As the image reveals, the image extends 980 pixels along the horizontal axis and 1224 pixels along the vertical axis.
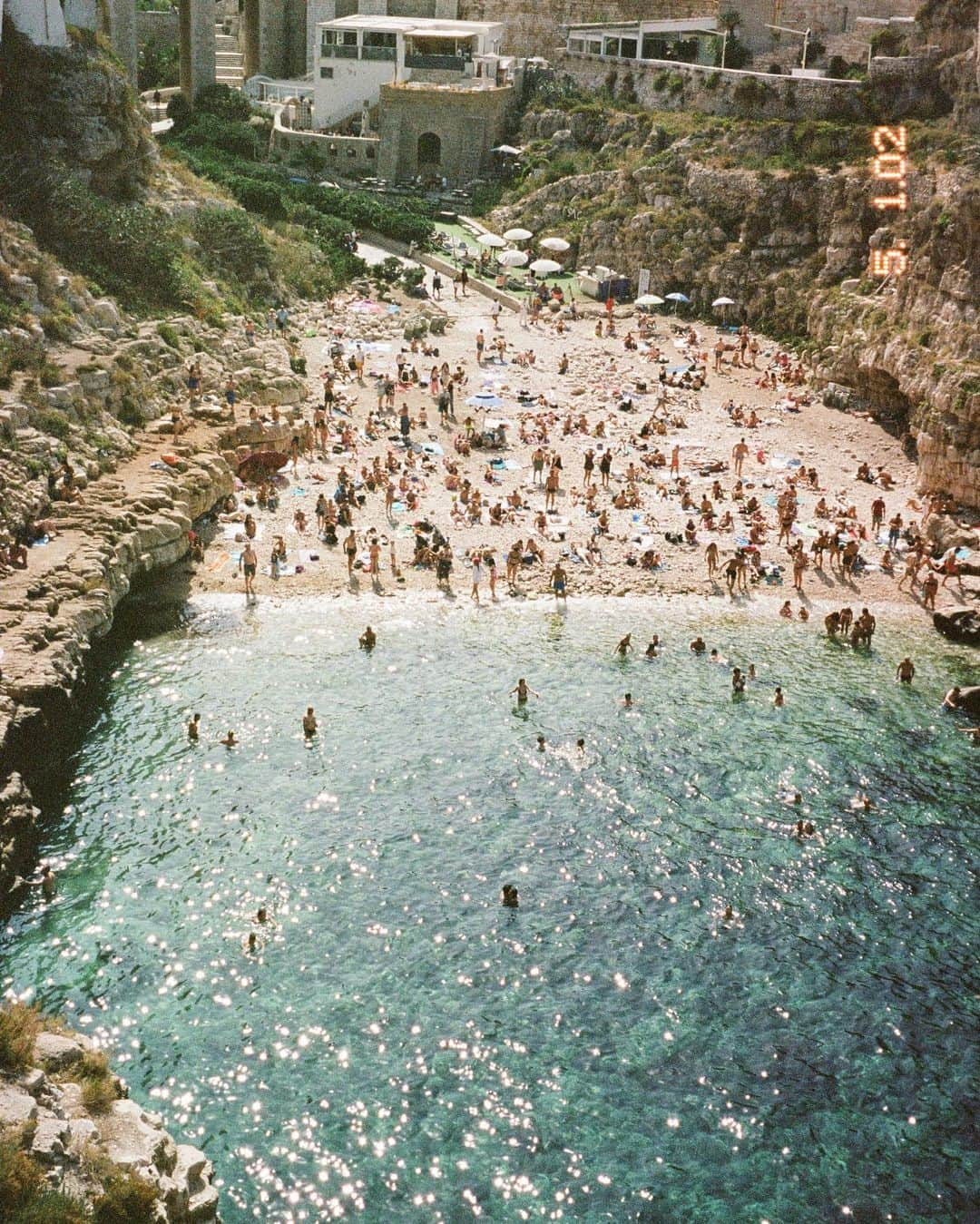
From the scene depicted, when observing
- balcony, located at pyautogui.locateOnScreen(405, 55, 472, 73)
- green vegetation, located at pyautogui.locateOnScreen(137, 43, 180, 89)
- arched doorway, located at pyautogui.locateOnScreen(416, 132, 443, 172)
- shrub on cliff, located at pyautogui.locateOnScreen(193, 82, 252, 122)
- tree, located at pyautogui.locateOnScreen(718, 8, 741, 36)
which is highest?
tree, located at pyautogui.locateOnScreen(718, 8, 741, 36)

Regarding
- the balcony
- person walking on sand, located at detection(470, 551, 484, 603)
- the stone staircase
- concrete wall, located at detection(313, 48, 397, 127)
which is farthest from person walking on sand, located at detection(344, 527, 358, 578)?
the stone staircase

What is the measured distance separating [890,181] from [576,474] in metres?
21.1

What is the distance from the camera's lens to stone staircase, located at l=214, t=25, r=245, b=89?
251 feet

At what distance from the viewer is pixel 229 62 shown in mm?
80688

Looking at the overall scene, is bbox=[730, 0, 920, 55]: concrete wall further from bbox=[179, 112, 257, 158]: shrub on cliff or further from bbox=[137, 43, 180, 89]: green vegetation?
bbox=[137, 43, 180, 89]: green vegetation

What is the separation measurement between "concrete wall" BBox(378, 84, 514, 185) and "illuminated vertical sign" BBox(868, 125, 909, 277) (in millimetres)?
21425

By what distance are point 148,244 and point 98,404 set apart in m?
10.6

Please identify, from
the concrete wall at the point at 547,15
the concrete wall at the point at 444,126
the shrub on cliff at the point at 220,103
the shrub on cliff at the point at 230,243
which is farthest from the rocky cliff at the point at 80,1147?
the concrete wall at the point at 547,15

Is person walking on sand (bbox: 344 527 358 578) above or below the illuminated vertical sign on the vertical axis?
below

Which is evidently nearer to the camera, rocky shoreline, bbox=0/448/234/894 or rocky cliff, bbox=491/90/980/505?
rocky shoreline, bbox=0/448/234/894

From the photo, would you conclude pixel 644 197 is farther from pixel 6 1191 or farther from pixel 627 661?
pixel 6 1191

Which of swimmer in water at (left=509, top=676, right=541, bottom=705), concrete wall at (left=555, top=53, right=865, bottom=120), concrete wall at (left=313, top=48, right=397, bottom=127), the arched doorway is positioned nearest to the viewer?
swimmer in water at (left=509, top=676, right=541, bottom=705)

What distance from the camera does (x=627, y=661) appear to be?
1219 inches

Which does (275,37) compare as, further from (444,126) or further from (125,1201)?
(125,1201)
